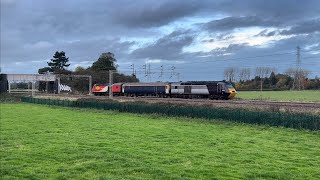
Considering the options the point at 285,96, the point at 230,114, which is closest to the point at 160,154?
the point at 230,114

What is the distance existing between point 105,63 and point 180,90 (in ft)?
201

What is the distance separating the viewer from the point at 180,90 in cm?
5497

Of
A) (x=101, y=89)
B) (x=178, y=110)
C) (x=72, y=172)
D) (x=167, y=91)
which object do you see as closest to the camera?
(x=72, y=172)

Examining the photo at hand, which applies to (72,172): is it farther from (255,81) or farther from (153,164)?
(255,81)

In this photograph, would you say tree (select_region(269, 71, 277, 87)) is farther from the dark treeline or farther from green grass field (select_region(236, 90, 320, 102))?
the dark treeline

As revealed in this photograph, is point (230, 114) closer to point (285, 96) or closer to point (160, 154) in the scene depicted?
point (160, 154)

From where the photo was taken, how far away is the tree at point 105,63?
366 ft

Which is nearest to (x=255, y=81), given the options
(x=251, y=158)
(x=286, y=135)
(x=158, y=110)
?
(x=158, y=110)

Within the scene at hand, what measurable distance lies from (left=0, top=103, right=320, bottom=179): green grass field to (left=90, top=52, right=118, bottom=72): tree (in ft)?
303

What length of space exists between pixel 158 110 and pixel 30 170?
66.7 ft

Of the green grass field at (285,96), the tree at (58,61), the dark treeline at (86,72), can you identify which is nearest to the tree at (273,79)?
the green grass field at (285,96)

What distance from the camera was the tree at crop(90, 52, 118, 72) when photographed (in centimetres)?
11144

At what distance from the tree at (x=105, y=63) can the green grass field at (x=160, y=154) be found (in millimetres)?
92419

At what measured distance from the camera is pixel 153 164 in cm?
1122
